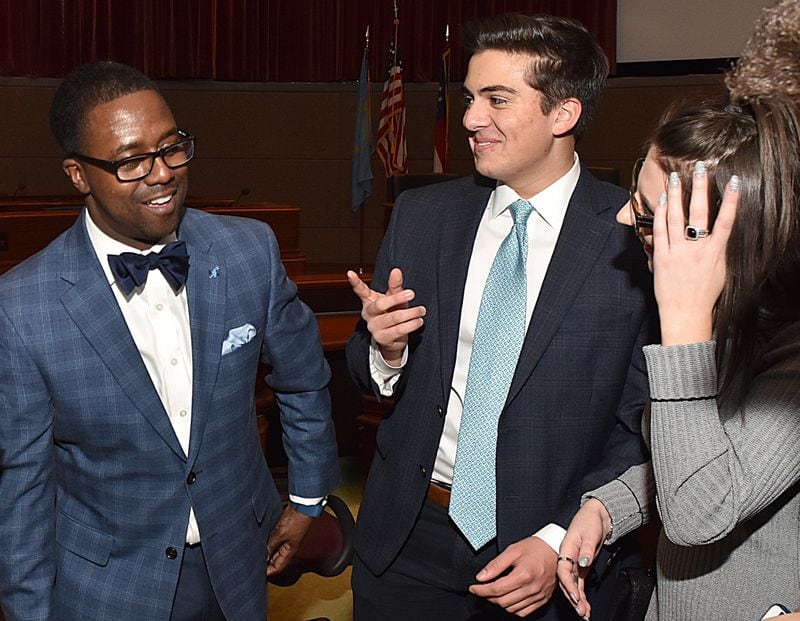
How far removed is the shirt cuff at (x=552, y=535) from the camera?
6.09 ft

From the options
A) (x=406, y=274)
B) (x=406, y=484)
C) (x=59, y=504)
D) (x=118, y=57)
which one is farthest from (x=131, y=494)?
(x=118, y=57)

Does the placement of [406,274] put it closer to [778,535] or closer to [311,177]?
[778,535]

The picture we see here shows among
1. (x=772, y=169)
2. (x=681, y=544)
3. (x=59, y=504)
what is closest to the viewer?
(x=772, y=169)

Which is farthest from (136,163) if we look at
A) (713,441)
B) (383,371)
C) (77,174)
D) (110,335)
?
(713,441)

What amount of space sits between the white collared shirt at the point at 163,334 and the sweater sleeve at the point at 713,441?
36.2 inches

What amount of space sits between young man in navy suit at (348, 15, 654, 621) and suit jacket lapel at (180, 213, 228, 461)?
0.94 ft

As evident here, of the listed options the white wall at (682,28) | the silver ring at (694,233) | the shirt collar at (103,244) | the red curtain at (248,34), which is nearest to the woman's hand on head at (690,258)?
the silver ring at (694,233)

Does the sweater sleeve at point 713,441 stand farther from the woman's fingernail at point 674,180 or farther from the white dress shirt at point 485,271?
the white dress shirt at point 485,271

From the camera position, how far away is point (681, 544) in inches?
55.2

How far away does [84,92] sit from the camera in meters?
1.83

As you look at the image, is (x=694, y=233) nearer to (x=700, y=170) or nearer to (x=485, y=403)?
(x=700, y=170)

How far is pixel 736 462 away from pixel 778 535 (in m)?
0.15

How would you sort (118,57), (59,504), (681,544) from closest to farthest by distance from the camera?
(681,544)
(59,504)
(118,57)

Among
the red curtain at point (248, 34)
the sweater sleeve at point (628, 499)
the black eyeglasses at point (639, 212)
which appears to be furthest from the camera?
the red curtain at point (248, 34)
